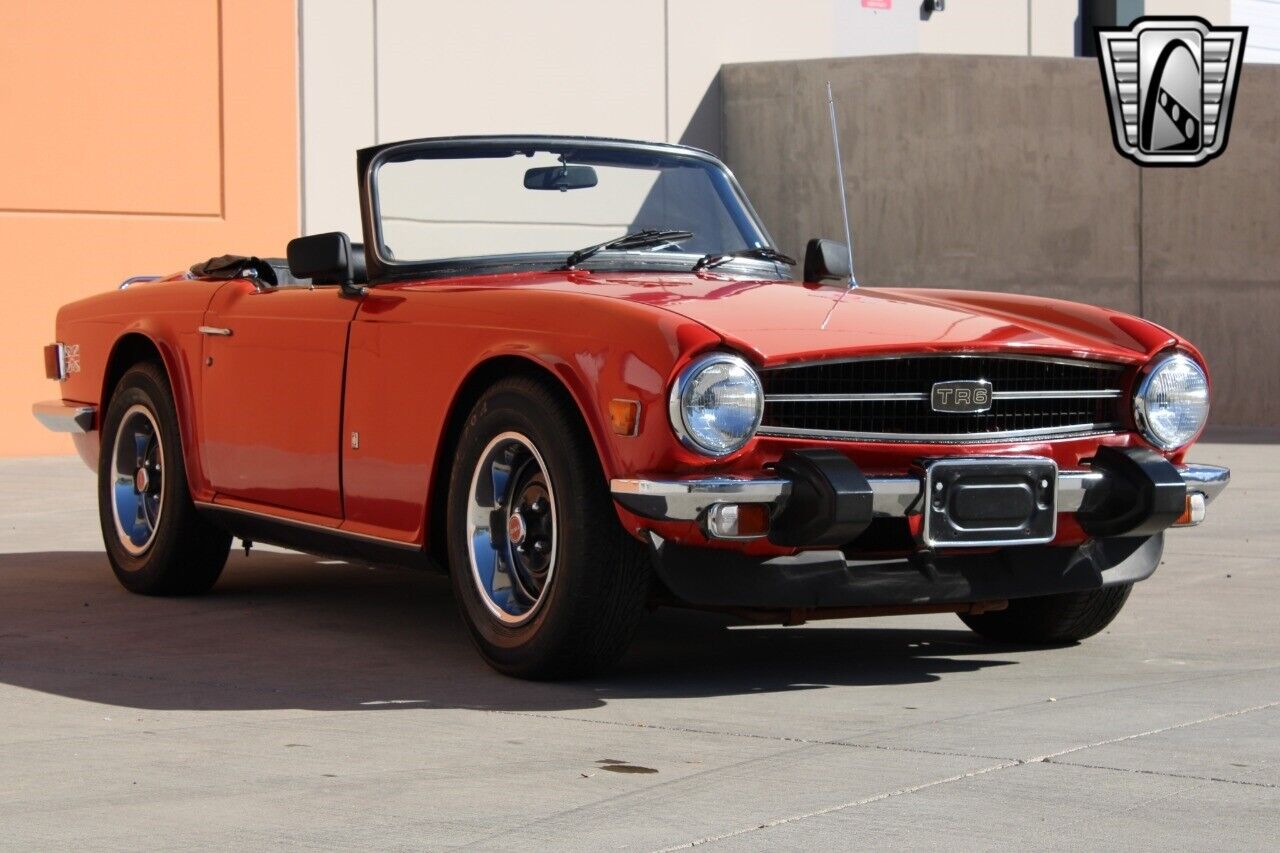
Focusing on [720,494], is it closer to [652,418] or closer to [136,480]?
[652,418]

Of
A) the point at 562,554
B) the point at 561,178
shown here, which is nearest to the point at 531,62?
the point at 561,178

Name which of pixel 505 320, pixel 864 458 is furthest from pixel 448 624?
pixel 864 458

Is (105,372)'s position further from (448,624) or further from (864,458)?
(864,458)

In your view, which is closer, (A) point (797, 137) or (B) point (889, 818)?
(B) point (889, 818)

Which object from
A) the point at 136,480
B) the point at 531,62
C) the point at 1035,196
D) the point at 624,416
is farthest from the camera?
the point at 1035,196

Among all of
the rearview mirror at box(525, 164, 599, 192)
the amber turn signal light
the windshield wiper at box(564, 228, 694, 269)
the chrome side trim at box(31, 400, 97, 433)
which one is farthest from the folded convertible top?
the amber turn signal light

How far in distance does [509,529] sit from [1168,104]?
1297cm

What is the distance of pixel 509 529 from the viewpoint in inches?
212

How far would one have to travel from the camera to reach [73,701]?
5.14 meters

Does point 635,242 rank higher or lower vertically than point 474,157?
lower

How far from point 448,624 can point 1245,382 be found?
1156 cm

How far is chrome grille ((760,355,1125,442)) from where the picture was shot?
5086mm

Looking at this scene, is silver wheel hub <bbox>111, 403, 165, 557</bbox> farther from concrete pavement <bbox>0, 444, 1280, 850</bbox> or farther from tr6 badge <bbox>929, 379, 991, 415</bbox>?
tr6 badge <bbox>929, 379, 991, 415</bbox>

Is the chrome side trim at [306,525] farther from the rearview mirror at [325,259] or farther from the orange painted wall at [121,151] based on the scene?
the orange painted wall at [121,151]
